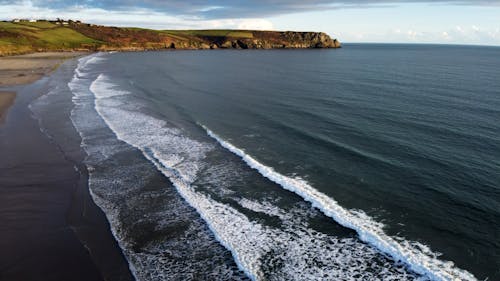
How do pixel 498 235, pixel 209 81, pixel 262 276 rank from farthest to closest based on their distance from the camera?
pixel 209 81, pixel 498 235, pixel 262 276

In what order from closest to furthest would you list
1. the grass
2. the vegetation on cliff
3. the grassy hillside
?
1. the grassy hillside
2. the vegetation on cliff
3. the grass

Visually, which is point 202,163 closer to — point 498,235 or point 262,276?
point 262,276

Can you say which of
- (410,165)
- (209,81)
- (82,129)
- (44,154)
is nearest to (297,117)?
(410,165)

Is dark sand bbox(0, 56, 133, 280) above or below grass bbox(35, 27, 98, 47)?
below

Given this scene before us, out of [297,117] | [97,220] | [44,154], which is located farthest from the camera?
[297,117]

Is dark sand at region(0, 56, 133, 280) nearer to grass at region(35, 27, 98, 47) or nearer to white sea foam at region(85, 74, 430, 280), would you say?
white sea foam at region(85, 74, 430, 280)

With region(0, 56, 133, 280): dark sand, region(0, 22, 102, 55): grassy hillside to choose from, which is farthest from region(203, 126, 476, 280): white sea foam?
region(0, 22, 102, 55): grassy hillside
